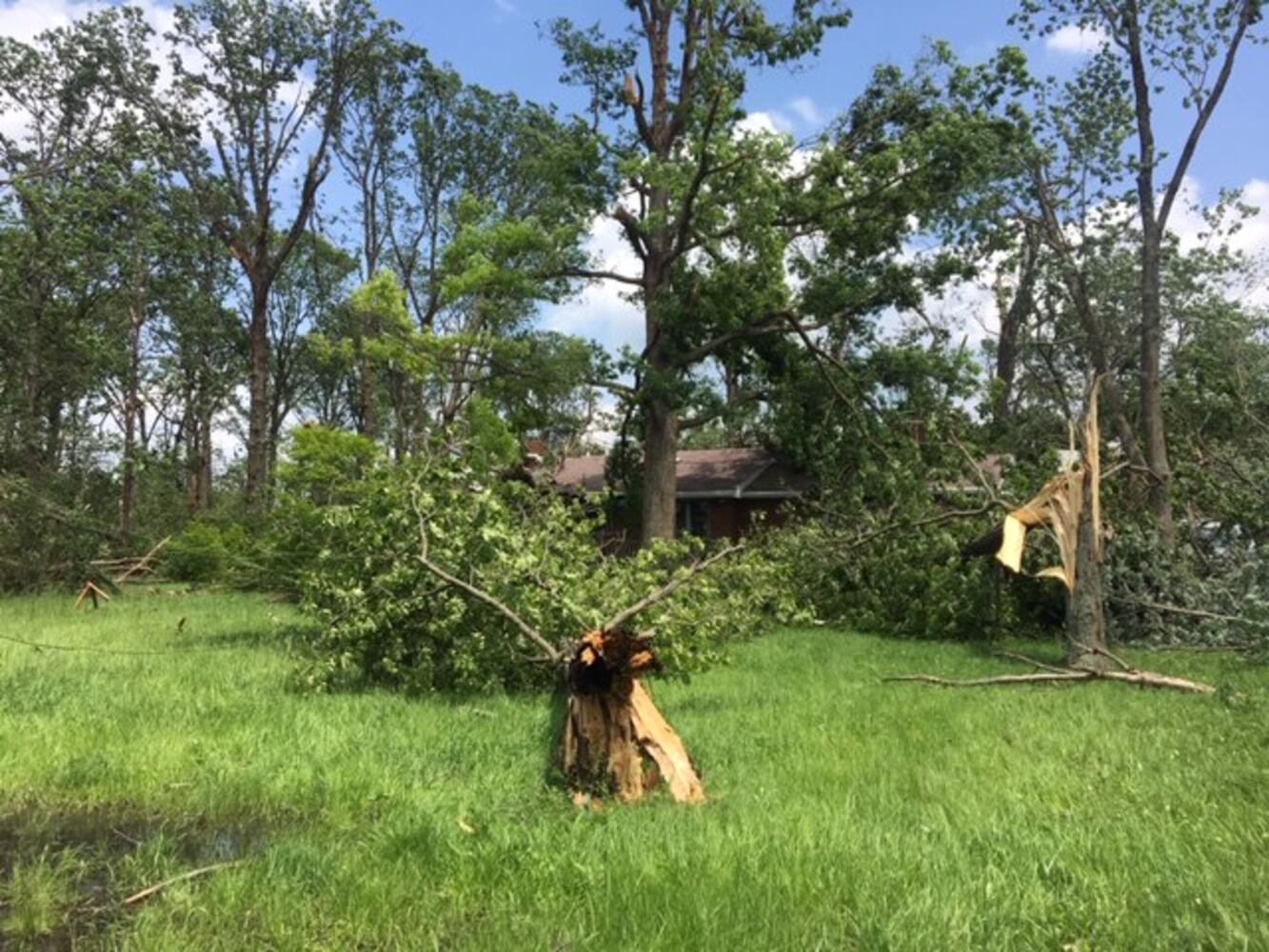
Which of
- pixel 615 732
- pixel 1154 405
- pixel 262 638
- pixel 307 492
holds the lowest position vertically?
pixel 262 638

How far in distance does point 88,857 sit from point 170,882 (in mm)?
767

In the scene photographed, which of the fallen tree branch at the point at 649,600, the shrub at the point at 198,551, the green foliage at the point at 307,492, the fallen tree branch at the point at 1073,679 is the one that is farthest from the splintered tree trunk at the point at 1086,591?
the shrub at the point at 198,551

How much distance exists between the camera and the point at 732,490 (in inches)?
1114

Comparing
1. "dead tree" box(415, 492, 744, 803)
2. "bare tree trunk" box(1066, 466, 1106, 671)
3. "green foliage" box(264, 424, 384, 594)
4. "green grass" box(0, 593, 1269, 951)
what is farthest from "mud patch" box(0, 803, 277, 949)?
"bare tree trunk" box(1066, 466, 1106, 671)

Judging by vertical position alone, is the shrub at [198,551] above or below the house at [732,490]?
below

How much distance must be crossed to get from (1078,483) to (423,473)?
7206 millimetres

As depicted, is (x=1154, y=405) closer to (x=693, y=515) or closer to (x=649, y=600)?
(x=649, y=600)

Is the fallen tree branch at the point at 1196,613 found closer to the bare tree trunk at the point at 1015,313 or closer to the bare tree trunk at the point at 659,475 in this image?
the bare tree trunk at the point at 659,475

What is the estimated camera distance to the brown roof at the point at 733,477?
28297 millimetres

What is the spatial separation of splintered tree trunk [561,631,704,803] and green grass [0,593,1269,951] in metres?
0.23

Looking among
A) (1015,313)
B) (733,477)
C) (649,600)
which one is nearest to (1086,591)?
(649,600)

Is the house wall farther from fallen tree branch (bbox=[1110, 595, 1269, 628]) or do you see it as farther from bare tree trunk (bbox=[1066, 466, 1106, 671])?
bare tree trunk (bbox=[1066, 466, 1106, 671])

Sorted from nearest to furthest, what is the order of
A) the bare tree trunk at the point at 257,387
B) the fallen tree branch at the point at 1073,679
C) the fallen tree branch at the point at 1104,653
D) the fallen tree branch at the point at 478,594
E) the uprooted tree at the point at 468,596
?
the fallen tree branch at the point at 478,594, the uprooted tree at the point at 468,596, the fallen tree branch at the point at 1073,679, the fallen tree branch at the point at 1104,653, the bare tree trunk at the point at 257,387

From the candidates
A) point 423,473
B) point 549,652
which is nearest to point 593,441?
point 423,473
